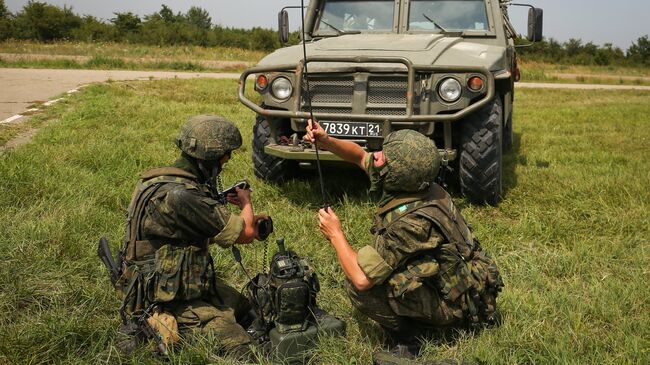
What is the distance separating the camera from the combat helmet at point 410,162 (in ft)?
8.00

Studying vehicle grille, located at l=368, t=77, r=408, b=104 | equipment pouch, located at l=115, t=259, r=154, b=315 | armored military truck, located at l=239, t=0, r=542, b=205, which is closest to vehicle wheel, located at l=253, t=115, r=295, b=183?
armored military truck, located at l=239, t=0, r=542, b=205

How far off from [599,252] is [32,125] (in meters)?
6.55

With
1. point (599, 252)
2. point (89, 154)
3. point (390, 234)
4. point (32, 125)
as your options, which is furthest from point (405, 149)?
point (32, 125)

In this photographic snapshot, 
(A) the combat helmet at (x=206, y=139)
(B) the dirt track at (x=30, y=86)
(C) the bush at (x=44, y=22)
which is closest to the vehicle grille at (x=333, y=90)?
(A) the combat helmet at (x=206, y=139)

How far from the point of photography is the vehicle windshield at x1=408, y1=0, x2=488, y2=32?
17.7ft

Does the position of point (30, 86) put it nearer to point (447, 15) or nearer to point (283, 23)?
point (283, 23)

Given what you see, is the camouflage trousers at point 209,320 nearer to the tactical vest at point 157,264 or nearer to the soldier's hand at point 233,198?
the tactical vest at point 157,264

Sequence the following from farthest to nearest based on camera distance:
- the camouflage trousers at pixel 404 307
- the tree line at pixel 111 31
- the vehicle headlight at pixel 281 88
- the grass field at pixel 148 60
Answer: the tree line at pixel 111 31 → the grass field at pixel 148 60 → the vehicle headlight at pixel 281 88 → the camouflage trousers at pixel 404 307

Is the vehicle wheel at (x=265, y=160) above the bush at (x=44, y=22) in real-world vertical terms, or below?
below

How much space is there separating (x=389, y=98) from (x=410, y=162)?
198 cm

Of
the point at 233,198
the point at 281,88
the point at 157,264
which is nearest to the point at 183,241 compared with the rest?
the point at 157,264

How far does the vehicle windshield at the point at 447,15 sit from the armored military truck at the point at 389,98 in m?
0.27

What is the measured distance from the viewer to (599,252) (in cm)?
376

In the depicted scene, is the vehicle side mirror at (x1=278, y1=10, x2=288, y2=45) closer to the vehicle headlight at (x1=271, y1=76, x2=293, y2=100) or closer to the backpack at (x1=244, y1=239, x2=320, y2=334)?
the vehicle headlight at (x1=271, y1=76, x2=293, y2=100)
